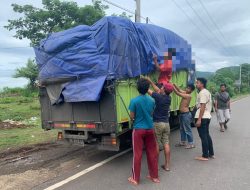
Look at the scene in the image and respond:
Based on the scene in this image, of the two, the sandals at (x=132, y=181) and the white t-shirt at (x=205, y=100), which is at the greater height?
the white t-shirt at (x=205, y=100)

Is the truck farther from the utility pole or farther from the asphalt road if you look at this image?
the utility pole

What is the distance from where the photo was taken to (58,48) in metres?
8.01

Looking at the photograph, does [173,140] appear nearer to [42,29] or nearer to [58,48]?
[58,48]

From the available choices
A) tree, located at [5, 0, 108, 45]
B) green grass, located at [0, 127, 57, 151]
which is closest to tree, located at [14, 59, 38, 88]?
tree, located at [5, 0, 108, 45]

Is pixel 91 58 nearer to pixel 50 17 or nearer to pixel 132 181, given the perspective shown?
pixel 132 181

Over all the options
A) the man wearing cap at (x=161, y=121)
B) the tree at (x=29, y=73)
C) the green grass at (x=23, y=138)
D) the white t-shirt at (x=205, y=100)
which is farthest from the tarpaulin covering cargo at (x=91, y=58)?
the tree at (x=29, y=73)

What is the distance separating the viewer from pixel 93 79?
7.46 m

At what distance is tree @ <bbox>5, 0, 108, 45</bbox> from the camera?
973 inches

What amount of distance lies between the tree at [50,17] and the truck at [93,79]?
16.8 m

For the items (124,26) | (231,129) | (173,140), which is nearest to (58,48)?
(124,26)

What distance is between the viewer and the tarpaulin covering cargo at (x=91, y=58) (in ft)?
24.5

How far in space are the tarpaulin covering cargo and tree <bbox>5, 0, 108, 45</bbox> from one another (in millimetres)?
16783

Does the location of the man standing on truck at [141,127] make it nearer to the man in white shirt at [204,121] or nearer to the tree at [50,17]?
the man in white shirt at [204,121]

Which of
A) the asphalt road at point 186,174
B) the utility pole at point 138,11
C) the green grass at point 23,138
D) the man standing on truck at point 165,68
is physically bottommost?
the asphalt road at point 186,174
